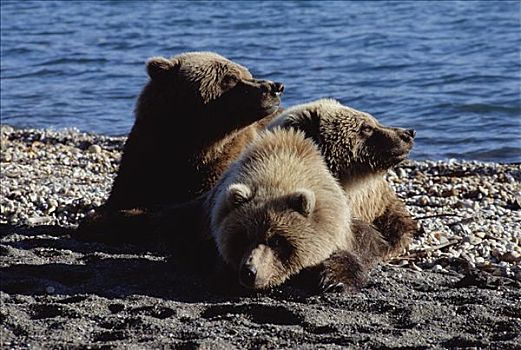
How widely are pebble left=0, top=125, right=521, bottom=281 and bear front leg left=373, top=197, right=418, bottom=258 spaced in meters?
0.13

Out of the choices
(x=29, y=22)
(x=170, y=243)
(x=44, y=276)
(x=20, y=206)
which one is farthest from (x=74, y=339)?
(x=29, y=22)

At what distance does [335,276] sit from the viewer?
6.30 m

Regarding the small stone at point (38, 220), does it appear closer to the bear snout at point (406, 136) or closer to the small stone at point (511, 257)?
the bear snout at point (406, 136)

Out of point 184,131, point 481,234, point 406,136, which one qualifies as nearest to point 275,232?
point 406,136

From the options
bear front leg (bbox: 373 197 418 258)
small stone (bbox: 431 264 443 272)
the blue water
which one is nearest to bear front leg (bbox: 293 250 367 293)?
small stone (bbox: 431 264 443 272)

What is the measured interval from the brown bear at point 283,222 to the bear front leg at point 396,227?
3.44 ft

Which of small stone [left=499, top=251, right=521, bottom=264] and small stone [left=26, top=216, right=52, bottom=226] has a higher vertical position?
small stone [left=499, top=251, right=521, bottom=264]

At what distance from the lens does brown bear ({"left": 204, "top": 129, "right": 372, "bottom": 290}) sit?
609 centimetres

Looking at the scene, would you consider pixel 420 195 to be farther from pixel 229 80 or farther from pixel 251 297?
pixel 251 297

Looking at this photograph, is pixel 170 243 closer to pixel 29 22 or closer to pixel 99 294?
pixel 99 294

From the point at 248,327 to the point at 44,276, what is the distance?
175cm

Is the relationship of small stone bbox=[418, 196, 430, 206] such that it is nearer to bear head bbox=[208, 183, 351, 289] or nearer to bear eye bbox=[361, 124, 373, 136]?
bear eye bbox=[361, 124, 373, 136]

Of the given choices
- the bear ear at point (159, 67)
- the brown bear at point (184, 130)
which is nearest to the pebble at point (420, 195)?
the brown bear at point (184, 130)

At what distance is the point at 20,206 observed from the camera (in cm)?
944
